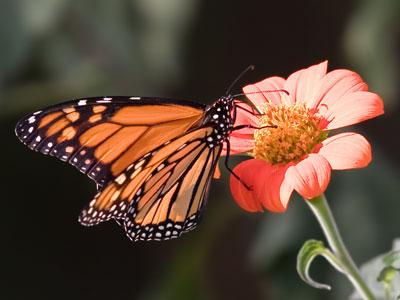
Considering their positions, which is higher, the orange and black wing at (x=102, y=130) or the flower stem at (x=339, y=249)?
the orange and black wing at (x=102, y=130)

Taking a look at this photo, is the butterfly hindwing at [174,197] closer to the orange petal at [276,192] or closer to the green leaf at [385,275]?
the orange petal at [276,192]

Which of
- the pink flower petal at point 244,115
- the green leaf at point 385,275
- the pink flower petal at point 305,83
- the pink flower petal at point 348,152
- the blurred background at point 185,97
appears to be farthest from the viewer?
the blurred background at point 185,97

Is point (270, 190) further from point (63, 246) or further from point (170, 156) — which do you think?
point (63, 246)

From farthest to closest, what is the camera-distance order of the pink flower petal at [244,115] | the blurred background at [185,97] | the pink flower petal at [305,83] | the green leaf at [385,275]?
1. the blurred background at [185,97]
2. the pink flower petal at [244,115]
3. the pink flower petal at [305,83]
4. the green leaf at [385,275]

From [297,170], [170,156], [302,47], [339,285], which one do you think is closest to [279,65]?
[302,47]

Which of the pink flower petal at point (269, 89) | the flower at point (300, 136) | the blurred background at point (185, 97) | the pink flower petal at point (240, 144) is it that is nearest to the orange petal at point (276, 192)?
the flower at point (300, 136)

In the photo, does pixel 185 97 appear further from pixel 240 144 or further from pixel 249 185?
pixel 249 185

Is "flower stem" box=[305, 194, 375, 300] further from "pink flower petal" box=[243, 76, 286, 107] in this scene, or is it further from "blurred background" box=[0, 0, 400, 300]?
"blurred background" box=[0, 0, 400, 300]

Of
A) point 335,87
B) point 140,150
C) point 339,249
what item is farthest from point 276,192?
point 140,150
